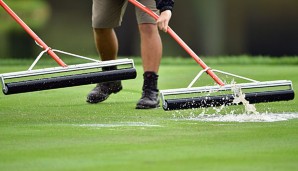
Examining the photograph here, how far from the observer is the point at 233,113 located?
657 cm

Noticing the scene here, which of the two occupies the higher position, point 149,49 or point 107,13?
point 107,13

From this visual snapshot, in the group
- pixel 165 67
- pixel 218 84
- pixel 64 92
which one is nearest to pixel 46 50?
pixel 218 84

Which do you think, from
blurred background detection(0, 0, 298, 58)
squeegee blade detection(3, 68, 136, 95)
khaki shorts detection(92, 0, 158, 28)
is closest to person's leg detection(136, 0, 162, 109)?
khaki shorts detection(92, 0, 158, 28)

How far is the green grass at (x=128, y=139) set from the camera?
14.5 ft

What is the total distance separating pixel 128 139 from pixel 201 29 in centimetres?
736

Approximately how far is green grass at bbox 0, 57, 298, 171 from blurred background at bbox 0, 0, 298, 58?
4509mm

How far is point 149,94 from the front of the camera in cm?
715

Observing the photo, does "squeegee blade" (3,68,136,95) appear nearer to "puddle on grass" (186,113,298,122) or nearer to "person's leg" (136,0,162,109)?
"puddle on grass" (186,113,298,122)

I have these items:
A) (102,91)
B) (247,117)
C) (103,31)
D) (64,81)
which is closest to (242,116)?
(247,117)

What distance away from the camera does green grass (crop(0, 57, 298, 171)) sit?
14.5 feet

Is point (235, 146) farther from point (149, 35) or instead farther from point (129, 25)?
point (129, 25)

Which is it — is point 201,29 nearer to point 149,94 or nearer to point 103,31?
point 103,31

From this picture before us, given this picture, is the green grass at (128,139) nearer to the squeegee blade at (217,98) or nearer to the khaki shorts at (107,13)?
the squeegee blade at (217,98)

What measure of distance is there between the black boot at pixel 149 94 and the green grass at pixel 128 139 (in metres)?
0.09
